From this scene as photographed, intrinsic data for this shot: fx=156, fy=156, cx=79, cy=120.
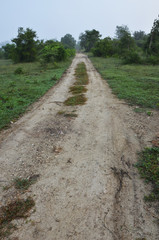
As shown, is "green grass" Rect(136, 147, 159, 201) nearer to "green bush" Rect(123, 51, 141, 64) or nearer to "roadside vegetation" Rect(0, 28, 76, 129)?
"roadside vegetation" Rect(0, 28, 76, 129)

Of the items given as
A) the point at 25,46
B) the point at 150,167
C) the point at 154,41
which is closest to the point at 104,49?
the point at 154,41

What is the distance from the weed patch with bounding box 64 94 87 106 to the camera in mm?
8211

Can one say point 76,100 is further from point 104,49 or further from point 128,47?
point 104,49

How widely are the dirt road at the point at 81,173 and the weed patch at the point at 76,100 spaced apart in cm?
135

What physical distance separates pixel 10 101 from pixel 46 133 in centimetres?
451

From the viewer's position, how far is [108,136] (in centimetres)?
521

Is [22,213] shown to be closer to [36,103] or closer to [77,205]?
[77,205]

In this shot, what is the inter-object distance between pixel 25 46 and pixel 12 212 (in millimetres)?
34352

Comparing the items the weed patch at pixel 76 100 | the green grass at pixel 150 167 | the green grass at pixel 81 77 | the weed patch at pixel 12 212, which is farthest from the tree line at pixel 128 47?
the weed patch at pixel 12 212

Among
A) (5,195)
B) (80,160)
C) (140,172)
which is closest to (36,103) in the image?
(80,160)

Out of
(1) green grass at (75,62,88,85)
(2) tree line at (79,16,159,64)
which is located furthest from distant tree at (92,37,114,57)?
(1) green grass at (75,62,88,85)

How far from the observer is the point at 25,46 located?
1238 inches

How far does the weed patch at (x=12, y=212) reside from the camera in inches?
105

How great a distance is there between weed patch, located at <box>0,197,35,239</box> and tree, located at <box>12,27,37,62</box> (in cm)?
3321
